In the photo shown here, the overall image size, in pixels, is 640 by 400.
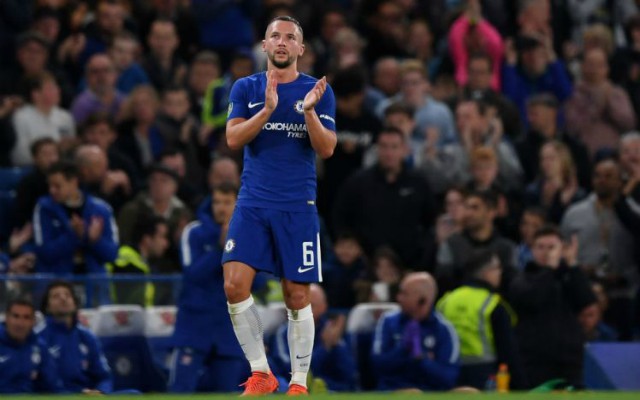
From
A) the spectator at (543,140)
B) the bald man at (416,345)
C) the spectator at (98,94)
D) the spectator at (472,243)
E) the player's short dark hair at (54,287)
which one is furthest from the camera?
the spectator at (543,140)

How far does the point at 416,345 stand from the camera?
13727 mm

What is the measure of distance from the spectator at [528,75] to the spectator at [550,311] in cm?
451

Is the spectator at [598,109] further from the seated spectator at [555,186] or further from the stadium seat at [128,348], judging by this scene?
the stadium seat at [128,348]

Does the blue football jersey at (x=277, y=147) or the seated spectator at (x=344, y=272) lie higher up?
the blue football jersey at (x=277, y=147)

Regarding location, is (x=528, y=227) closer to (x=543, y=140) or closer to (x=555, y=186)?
(x=555, y=186)

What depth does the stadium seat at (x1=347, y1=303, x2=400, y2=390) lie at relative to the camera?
14.6 meters

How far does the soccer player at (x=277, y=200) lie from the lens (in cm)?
1018

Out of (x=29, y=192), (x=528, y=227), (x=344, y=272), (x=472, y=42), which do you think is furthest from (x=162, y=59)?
(x=528, y=227)

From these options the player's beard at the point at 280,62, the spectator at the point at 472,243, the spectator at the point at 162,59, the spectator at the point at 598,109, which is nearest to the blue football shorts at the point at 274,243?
the player's beard at the point at 280,62

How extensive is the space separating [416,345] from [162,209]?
3.11 m

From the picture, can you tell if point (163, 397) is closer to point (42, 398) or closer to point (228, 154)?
point (42, 398)

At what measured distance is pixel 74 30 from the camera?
1847 centimetres

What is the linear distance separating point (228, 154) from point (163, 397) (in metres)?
8.44

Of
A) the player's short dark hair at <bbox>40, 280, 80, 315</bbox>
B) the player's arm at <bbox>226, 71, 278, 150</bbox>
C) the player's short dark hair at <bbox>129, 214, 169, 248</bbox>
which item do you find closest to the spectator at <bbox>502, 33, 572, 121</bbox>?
the player's short dark hair at <bbox>129, 214, 169, 248</bbox>
